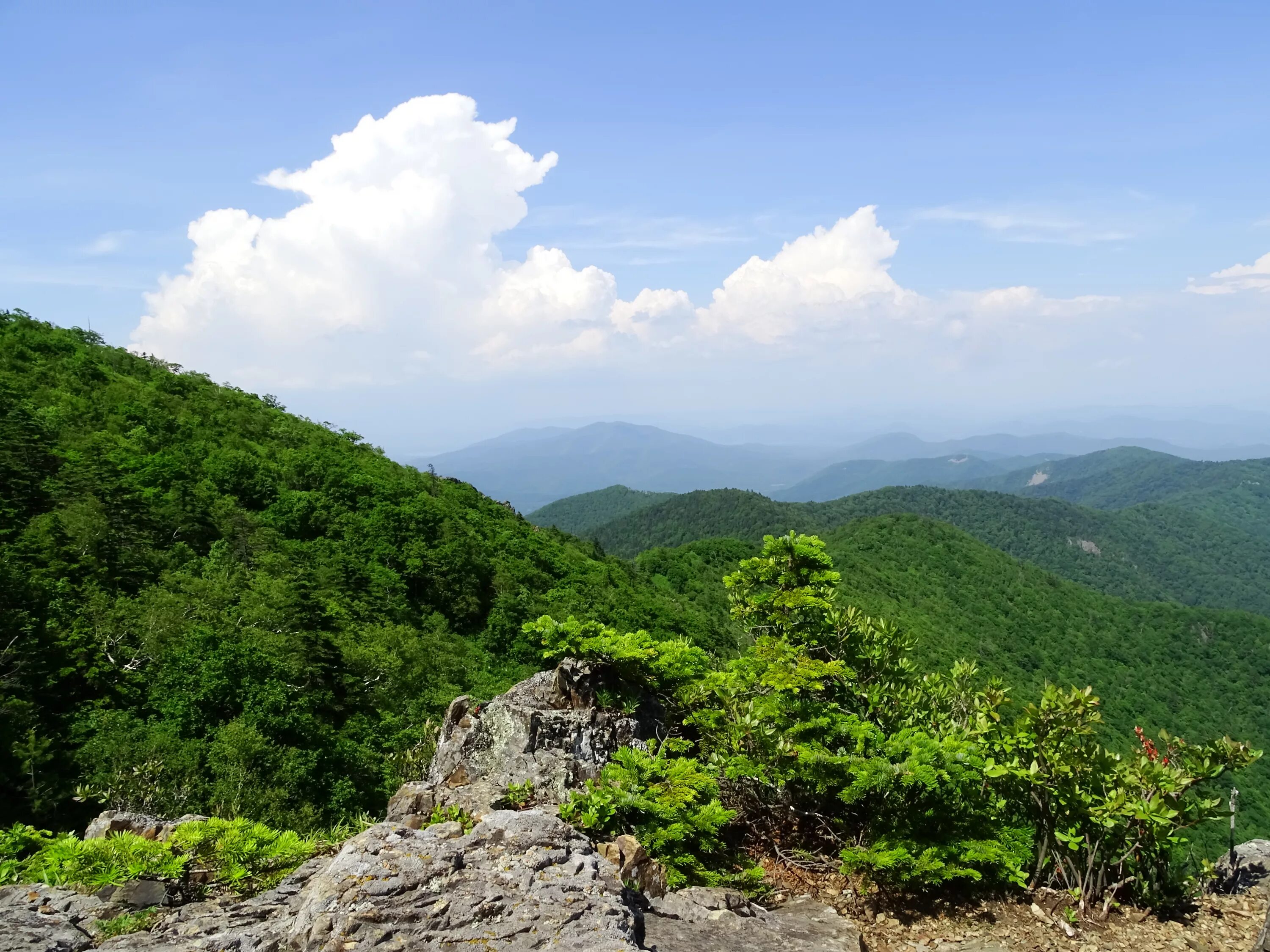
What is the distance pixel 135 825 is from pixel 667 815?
706 centimetres

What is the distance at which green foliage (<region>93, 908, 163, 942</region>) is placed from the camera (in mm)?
5820

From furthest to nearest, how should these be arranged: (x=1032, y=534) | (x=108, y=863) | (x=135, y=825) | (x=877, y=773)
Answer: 1. (x=1032, y=534)
2. (x=135, y=825)
3. (x=877, y=773)
4. (x=108, y=863)

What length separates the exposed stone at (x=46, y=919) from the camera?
5453 millimetres

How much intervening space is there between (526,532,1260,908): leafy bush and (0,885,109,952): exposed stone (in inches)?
183

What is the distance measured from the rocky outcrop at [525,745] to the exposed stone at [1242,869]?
29.4 ft

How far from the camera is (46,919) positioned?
5.93 meters

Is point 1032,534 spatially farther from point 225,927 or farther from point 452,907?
point 225,927

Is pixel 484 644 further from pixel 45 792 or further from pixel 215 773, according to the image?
pixel 45 792

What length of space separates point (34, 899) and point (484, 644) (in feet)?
77.4

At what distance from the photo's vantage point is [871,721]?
9.62 meters

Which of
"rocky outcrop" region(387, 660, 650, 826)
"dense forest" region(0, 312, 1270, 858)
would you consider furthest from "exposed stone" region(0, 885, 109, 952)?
"dense forest" region(0, 312, 1270, 858)

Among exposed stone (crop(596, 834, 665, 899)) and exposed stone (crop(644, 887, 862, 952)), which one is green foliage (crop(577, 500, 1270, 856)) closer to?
exposed stone (crop(644, 887, 862, 952))

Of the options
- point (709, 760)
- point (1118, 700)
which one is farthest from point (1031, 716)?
point (1118, 700)

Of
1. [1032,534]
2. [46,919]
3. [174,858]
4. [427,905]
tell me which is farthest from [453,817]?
[1032,534]
